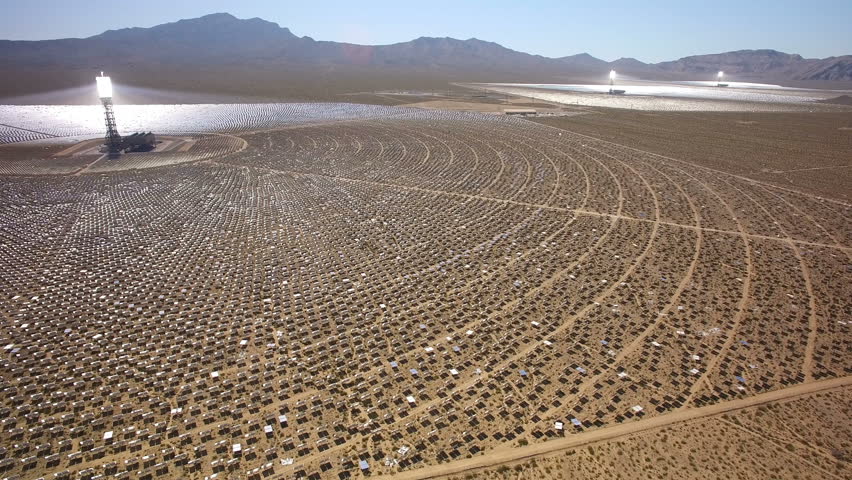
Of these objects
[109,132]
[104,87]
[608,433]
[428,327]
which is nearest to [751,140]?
[428,327]

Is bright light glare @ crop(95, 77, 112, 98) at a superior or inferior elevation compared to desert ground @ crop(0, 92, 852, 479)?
superior

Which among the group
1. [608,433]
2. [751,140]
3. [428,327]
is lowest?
[608,433]

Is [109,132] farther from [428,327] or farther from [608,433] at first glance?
[608,433]

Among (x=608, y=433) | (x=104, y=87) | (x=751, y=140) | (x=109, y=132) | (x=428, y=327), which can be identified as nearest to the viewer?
(x=608, y=433)

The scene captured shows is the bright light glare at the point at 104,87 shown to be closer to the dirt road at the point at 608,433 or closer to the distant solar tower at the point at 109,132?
the distant solar tower at the point at 109,132

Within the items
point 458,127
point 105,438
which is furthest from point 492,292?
point 458,127

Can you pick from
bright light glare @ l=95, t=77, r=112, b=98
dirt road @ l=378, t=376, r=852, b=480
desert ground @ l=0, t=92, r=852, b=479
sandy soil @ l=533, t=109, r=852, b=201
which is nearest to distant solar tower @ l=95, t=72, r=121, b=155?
bright light glare @ l=95, t=77, r=112, b=98

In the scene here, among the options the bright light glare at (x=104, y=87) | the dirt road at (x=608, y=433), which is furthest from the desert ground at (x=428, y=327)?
the bright light glare at (x=104, y=87)

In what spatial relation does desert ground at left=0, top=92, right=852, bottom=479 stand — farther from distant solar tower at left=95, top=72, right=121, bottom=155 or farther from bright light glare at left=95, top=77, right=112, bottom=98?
bright light glare at left=95, top=77, right=112, bottom=98
